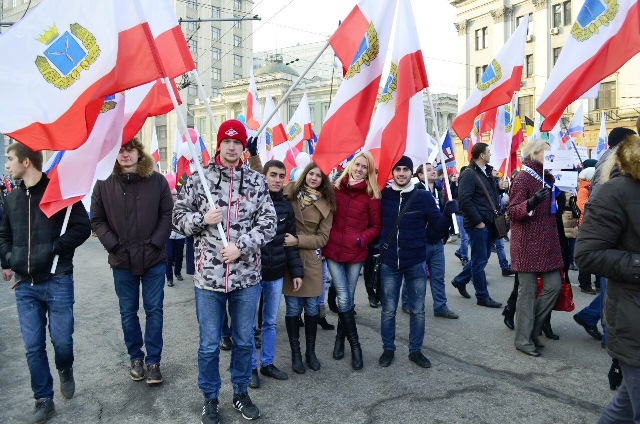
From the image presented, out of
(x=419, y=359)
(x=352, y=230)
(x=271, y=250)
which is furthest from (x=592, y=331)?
(x=271, y=250)

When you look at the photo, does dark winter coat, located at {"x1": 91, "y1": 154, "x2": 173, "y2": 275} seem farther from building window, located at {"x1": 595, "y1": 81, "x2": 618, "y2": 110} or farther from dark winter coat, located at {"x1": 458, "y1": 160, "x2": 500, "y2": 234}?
building window, located at {"x1": 595, "y1": 81, "x2": 618, "y2": 110}

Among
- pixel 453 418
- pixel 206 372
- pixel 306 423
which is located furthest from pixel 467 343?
pixel 206 372

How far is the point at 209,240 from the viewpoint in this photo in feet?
12.8

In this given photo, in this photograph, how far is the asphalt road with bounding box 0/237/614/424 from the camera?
4.12m

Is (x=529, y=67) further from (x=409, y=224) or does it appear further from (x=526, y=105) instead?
(x=409, y=224)

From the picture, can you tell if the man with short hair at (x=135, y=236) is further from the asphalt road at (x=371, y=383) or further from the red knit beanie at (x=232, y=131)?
the red knit beanie at (x=232, y=131)

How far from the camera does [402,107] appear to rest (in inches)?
213

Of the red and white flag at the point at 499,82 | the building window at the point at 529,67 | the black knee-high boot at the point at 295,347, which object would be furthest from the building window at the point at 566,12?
the black knee-high boot at the point at 295,347

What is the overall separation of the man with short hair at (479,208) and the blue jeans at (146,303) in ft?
13.8

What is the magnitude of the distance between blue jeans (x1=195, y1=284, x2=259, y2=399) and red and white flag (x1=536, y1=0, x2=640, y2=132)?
3.01 m

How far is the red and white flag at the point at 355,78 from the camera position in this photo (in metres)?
5.18

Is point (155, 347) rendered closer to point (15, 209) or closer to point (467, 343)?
point (15, 209)

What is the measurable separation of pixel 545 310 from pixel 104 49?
15.0 ft

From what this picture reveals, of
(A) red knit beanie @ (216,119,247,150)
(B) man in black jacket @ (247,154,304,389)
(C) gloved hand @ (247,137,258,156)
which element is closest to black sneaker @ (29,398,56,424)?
(B) man in black jacket @ (247,154,304,389)
